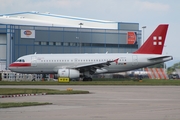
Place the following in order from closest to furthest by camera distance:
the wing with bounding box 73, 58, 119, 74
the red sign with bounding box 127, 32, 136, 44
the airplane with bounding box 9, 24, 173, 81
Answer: the wing with bounding box 73, 58, 119, 74 < the airplane with bounding box 9, 24, 173, 81 < the red sign with bounding box 127, 32, 136, 44

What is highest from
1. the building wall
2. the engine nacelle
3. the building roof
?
the building roof

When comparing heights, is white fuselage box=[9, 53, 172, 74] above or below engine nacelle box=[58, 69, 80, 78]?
above

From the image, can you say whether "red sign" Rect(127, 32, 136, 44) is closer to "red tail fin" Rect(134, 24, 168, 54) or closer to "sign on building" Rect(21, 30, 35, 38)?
"sign on building" Rect(21, 30, 35, 38)

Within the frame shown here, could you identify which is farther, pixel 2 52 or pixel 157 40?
pixel 2 52

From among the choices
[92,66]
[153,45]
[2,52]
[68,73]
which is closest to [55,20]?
[2,52]

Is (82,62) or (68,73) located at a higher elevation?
(82,62)

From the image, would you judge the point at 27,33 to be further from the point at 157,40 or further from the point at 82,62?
the point at 157,40

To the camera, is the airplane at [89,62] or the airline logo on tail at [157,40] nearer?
the airplane at [89,62]

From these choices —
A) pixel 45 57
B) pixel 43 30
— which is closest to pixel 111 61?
pixel 45 57

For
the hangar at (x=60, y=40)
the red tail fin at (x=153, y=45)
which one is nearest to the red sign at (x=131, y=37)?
the hangar at (x=60, y=40)

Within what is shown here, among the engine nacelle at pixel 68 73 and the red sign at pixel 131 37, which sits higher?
the red sign at pixel 131 37

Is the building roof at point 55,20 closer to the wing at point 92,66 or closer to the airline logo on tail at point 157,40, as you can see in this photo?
the airline logo on tail at point 157,40

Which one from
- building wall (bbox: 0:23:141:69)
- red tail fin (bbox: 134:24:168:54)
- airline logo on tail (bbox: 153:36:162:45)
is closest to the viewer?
red tail fin (bbox: 134:24:168:54)

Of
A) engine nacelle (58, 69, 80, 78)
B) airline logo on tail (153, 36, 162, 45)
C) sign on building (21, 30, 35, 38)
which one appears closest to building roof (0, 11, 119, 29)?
sign on building (21, 30, 35, 38)
